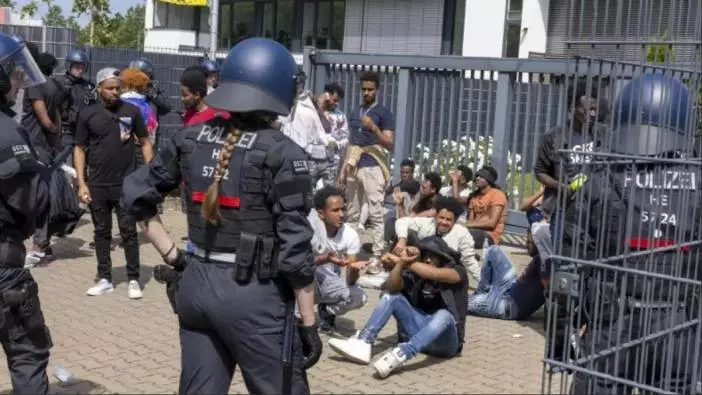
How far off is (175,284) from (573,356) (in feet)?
5.60

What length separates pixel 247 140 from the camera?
14.1 feet

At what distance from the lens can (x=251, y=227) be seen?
4277mm

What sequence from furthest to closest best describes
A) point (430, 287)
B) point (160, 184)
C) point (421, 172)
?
point (421, 172), point (430, 287), point (160, 184)

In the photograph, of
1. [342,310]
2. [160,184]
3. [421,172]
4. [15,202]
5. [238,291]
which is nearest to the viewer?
[238,291]

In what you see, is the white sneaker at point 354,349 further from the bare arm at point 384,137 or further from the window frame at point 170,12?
the window frame at point 170,12

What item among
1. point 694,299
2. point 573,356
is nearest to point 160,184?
point 573,356

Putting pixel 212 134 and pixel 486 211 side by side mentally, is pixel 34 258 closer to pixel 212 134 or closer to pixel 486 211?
pixel 486 211

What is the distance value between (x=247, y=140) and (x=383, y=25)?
Answer: 21.8 m

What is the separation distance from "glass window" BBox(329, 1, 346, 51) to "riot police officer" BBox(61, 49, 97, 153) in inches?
641

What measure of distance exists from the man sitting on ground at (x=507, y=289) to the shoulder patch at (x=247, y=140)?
4251 millimetres

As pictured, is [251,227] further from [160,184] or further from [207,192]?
[160,184]

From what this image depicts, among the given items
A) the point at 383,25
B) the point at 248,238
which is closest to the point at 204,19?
the point at 383,25

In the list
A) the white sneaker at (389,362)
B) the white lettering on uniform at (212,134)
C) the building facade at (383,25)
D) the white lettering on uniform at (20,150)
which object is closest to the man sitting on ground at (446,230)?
the white sneaker at (389,362)

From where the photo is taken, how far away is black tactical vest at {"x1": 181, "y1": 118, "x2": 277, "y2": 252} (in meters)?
4.25
